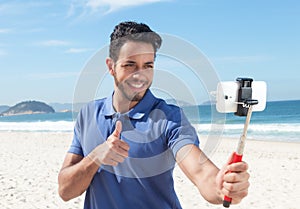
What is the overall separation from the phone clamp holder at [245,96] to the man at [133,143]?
16.2 inches

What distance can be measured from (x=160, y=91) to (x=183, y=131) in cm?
17

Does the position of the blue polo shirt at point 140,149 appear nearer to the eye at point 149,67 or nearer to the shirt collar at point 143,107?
the shirt collar at point 143,107

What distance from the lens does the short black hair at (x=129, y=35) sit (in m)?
1.65

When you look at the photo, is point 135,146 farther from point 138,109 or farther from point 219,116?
point 219,116

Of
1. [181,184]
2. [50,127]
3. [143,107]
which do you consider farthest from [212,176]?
[50,127]

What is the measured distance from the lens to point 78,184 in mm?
1775

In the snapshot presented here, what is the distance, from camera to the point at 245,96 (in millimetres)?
1194

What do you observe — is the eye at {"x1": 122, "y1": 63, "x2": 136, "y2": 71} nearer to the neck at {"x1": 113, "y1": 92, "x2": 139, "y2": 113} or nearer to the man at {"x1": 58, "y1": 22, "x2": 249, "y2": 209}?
the man at {"x1": 58, "y1": 22, "x2": 249, "y2": 209}

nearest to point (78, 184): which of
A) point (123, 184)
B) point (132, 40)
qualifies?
point (123, 184)

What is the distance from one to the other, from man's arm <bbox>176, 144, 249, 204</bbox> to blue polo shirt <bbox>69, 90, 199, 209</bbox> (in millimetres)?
44

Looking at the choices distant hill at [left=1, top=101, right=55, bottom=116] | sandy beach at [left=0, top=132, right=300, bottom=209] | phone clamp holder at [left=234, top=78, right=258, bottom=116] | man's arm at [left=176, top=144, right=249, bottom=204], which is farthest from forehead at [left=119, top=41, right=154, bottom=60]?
distant hill at [left=1, top=101, right=55, bottom=116]

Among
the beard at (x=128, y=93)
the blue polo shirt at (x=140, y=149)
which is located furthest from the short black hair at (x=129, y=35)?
the blue polo shirt at (x=140, y=149)

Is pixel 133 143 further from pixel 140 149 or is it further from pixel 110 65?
pixel 110 65

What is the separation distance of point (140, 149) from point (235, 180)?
50cm
